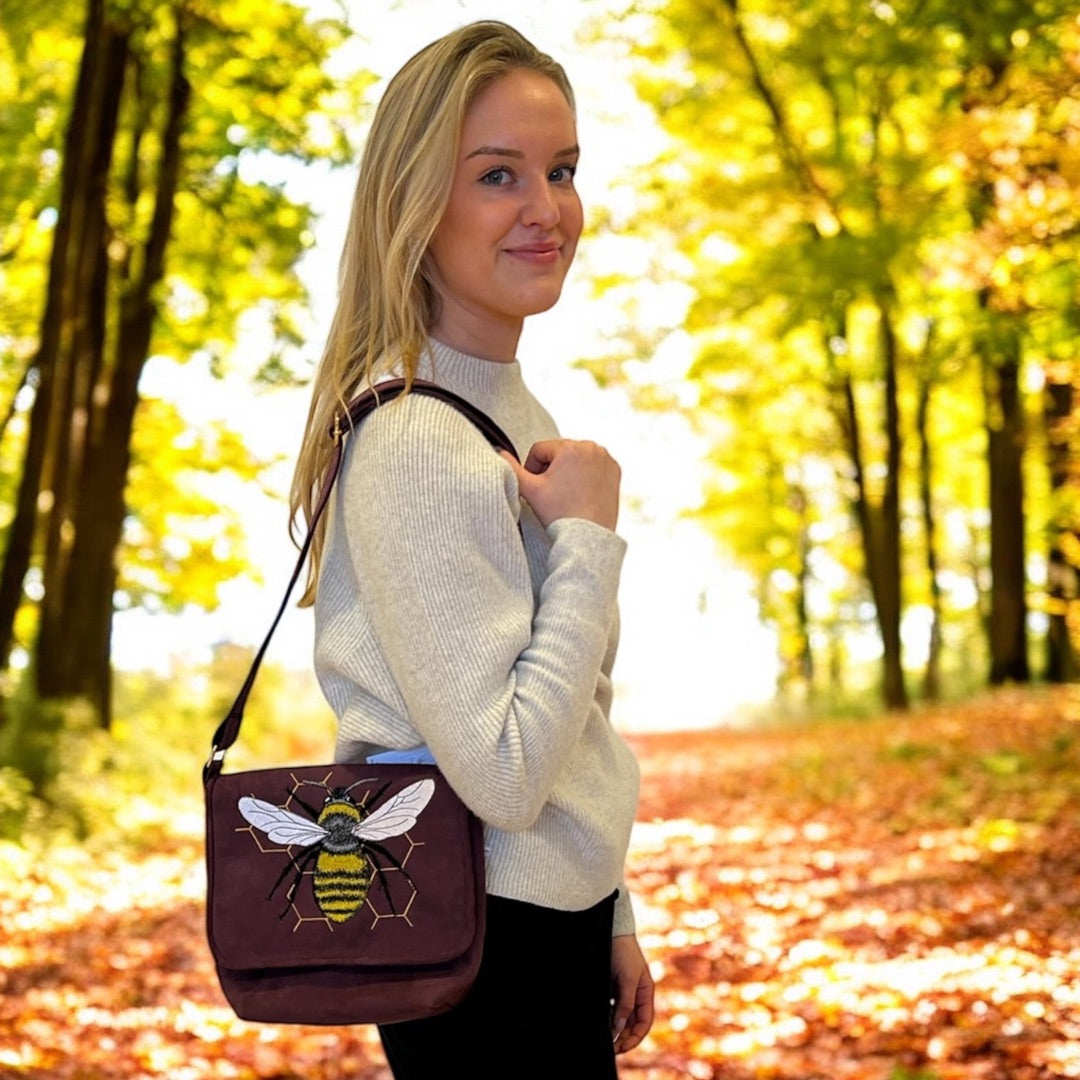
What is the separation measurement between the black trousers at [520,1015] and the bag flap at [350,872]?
9 cm

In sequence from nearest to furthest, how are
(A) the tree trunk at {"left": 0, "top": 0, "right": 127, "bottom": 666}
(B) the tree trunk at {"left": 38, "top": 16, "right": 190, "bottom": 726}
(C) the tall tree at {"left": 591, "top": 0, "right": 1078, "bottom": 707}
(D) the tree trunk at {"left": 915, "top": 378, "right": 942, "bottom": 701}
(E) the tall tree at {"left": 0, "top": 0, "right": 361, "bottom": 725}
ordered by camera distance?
(A) the tree trunk at {"left": 0, "top": 0, "right": 127, "bottom": 666}, (E) the tall tree at {"left": 0, "top": 0, "right": 361, "bottom": 725}, (C) the tall tree at {"left": 591, "top": 0, "right": 1078, "bottom": 707}, (B) the tree trunk at {"left": 38, "top": 16, "right": 190, "bottom": 726}, (D) the tree trunk at {"left": 915, "top": 378, "right": 942, "bottom": 701}

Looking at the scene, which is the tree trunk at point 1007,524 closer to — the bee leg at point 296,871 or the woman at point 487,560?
the woman at point 487,560

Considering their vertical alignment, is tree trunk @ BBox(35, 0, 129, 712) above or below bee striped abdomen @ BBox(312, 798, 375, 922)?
above

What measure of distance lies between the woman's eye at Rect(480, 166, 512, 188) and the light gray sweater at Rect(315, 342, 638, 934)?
350mm

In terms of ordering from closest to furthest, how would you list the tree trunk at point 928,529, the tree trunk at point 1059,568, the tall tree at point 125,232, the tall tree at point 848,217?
1. the tall tree at point 125,232
2. the tall tree at point 848,217
3. the tree trunk at point 1059,568
4. the tree trunk at point 928,529

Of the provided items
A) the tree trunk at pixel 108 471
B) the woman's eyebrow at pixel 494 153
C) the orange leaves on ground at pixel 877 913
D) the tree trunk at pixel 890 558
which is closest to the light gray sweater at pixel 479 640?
the woman's eyebrow at pixel 494 153

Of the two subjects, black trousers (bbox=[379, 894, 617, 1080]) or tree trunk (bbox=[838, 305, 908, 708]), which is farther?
tree trunk (bbox=[838, 305, 908, 708])

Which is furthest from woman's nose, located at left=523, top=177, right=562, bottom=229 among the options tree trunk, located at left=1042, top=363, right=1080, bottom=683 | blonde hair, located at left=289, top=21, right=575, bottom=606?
tree trunk, located at left=1042, top=363, right=1080, bottom=683

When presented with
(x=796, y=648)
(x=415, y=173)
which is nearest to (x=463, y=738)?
(x=415, y=173)

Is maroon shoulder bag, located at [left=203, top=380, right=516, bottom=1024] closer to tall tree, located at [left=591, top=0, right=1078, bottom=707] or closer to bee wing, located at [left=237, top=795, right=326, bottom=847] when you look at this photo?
bee wing, located at [left=237, top=795, right=326, bottom=847]

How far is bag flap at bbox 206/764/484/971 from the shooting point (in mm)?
1718

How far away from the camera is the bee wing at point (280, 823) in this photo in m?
1.76

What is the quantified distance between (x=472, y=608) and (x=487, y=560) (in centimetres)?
7

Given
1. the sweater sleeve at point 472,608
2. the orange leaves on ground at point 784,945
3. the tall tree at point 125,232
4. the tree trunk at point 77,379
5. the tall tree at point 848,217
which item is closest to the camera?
the sweater sleeve at point 472,608
